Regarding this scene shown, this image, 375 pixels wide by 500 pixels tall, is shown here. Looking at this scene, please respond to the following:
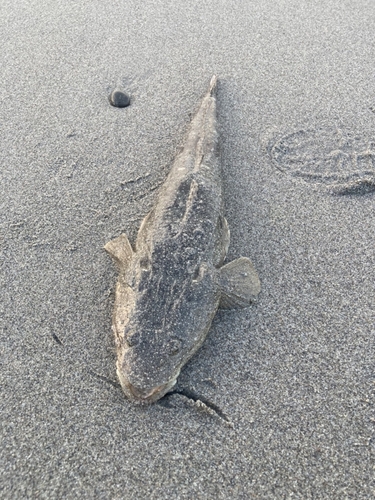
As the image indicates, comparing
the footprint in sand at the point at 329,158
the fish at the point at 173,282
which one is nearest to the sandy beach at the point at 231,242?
the footprint in sand at the point at 329,158

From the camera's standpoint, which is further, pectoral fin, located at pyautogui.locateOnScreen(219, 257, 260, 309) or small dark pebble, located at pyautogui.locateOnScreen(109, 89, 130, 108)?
small dark pebble, located at pyautogui.locateOnScreen(109, 89, 130, 108)

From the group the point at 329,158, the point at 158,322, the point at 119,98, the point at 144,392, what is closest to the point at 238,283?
the point at 158,322

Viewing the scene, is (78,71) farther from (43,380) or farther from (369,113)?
(43,380)

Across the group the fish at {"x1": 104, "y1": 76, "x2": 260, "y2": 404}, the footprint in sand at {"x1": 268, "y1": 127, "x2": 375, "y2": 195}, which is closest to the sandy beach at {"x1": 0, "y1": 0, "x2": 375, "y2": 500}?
the footprint in sand at {"x1": 268, "y1": 127, "x2": 375, "y2": 195}

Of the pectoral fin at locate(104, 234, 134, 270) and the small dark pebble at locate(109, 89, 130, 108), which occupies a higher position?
the small dark pebble at locate(109, 89, 130, 108)

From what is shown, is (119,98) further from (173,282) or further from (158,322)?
(158,322)

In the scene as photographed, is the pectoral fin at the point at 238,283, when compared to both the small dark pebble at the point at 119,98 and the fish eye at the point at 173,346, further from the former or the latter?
the small dark pebble at the point at 119,98

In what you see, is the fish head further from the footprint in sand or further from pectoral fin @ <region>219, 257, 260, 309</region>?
the footprint in sand
